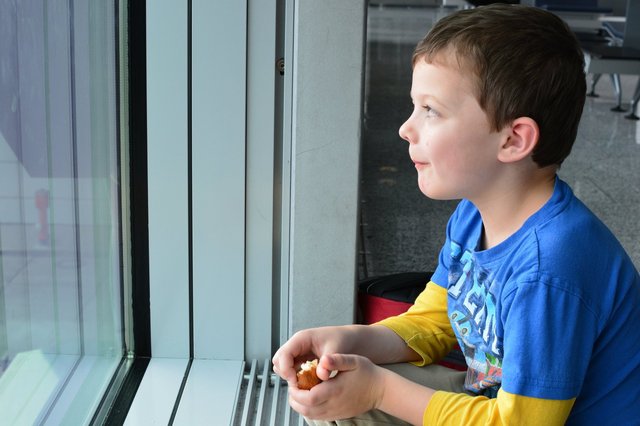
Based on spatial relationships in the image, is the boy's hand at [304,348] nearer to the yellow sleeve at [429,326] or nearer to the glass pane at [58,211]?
the yellow sleeve at [429,326]

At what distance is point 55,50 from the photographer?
5.55 feet

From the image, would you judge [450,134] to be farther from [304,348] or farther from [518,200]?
[304,348]

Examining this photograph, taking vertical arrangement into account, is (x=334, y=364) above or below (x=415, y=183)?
above

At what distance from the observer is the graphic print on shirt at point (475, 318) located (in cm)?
140

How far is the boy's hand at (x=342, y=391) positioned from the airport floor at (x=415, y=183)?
1815 millimetres

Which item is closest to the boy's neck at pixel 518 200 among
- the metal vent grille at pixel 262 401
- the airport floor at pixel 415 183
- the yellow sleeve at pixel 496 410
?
the yellow sleeve at pixel 496 410

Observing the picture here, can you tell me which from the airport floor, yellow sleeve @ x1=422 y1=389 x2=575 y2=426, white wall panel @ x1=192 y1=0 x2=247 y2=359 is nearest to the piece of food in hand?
yellow sleeve @ x1=422 y1=389 x2=575 y2=426

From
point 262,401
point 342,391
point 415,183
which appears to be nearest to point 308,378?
point 342,391

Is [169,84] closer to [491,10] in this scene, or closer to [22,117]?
[22,117]

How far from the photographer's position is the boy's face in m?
1.32

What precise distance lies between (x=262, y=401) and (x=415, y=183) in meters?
2.36

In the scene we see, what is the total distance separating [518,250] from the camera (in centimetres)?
132

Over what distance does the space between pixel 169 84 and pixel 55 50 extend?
0.58 metres

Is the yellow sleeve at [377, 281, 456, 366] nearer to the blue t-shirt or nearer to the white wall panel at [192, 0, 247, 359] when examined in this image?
the blue t-shirt
